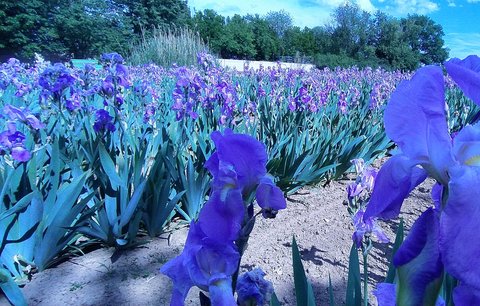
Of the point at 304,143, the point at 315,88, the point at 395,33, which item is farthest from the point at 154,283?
the point at 395,33

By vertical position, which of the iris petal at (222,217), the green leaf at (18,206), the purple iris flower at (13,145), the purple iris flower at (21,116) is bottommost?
the green leaf at (18,206)

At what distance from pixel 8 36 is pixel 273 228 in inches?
1167

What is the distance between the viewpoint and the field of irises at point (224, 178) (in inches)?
14.3

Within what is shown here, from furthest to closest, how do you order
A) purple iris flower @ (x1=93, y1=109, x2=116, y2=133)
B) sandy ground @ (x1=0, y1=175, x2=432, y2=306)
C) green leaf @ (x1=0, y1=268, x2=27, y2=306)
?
purple iris flower @ (x1=93, y1=109, x2=116, y2=133), sandy ground @ (x1=0, y1=175, x2=432, y2=306), green leaf @ (x1=0, y1=268, x2=27, y2=306)

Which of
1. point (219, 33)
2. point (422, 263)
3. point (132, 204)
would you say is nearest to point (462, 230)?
point (422, 263)

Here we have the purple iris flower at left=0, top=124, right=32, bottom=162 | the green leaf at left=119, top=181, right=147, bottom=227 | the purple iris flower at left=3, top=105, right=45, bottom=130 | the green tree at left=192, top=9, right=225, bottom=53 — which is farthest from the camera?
the green tree at left=192, top=9, right=225, bottom=53

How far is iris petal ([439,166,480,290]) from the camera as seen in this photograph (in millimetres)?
291

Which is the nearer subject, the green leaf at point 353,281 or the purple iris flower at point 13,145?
the green leaf at point 353,281

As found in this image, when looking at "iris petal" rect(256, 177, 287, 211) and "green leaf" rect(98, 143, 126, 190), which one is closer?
"iris petal" rect(256, 177, 287, 211)

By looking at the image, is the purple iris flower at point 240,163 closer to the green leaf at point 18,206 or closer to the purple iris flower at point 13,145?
the green leaf at point 18,206

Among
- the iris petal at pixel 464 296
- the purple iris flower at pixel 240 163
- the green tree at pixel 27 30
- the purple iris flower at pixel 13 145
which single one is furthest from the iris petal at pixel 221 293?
the green tree at pixel 27 30

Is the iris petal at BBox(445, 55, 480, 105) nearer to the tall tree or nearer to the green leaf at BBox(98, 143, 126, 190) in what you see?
the green leaf at BBox(98, 143, 126, 190)

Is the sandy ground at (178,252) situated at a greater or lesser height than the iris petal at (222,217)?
lesser

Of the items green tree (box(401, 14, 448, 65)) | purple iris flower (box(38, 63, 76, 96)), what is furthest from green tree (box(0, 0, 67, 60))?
green tree (box(401, 14, 448, 65))
